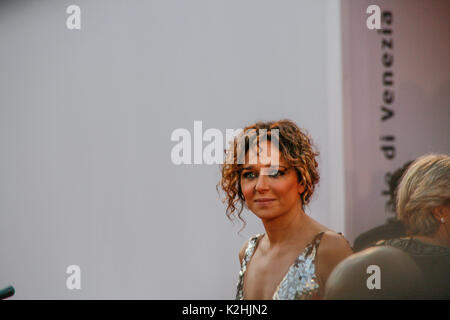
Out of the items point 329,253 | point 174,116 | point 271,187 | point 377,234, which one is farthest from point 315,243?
point 174,116

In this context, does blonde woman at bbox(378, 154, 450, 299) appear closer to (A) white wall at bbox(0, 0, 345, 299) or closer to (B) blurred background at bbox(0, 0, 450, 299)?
(B) blurred background at bbox(0, 0, 450, 299)

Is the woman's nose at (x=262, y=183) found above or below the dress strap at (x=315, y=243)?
above

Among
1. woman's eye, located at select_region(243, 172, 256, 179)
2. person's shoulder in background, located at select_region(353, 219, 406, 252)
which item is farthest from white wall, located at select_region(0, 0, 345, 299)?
woman's eye, located at select_region(243, 172, 256, 179)

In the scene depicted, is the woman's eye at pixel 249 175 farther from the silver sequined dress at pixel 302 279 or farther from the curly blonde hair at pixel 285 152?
the silver sequined dress at pixel 302 279

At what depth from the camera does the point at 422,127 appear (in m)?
1.67

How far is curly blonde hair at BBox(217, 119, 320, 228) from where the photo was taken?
1.47 metres

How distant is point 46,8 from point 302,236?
48.5 inches

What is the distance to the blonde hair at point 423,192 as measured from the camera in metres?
1.51

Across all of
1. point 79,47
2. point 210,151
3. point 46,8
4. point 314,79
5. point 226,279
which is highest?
point 46,8

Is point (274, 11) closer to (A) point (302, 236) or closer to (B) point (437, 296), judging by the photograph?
(A) point (302, 236)

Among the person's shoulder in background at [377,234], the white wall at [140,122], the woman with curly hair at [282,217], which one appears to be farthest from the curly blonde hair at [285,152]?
the person's shoulder in background at [377,234]

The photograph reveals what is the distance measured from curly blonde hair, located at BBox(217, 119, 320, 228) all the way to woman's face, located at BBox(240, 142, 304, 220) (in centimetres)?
3

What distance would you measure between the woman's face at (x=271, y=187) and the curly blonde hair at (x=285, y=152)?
0.09 ft
